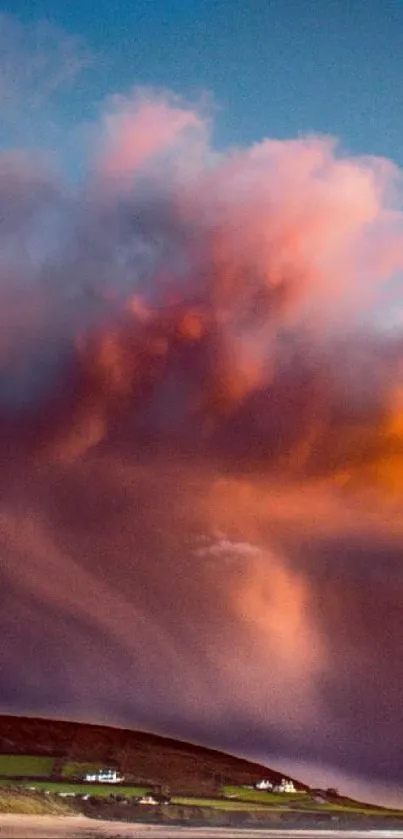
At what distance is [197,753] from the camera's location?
172 feet

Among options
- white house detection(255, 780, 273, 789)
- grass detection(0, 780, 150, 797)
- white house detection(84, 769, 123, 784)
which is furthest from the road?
white house detection(255, 780, 273, 789)

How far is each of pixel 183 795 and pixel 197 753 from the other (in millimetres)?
2213

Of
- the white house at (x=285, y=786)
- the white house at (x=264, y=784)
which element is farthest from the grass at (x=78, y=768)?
the white house at (x=285, y=786)

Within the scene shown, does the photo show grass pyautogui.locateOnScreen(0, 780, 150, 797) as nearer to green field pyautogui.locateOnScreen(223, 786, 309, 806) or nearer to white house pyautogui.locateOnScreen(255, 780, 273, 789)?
green field pyautogui.locateOnScreen(223, 786, 309, 806)

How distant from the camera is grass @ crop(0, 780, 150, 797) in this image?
5178cm

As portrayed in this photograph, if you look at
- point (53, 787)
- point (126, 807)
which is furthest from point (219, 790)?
point (53, 787)

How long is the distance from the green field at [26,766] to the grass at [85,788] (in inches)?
49.0

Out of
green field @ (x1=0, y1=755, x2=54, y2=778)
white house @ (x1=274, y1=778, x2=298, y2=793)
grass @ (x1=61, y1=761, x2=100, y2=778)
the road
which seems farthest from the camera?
grass @ (x1=61, y1=761, x2=100, y2=778)

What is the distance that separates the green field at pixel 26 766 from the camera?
54.2 meters

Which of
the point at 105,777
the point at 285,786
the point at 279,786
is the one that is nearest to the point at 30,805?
the point at 105,777

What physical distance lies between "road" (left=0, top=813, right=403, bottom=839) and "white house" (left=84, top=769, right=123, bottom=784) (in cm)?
504

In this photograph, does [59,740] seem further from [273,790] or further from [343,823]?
[343,823]

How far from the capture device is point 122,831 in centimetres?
4331

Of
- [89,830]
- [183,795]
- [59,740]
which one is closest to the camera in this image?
[89,830]
